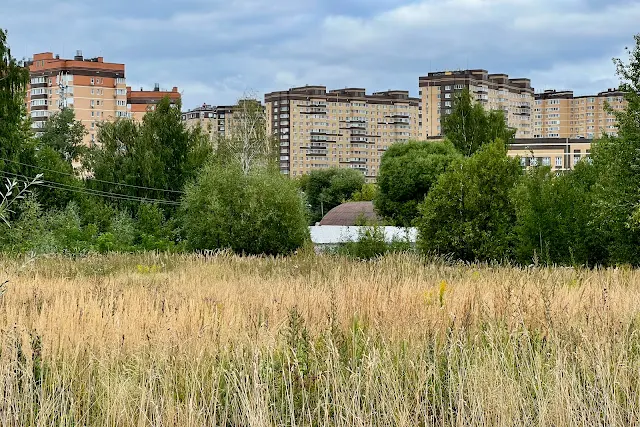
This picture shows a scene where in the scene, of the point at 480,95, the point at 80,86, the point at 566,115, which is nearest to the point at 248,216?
the point at 80,86

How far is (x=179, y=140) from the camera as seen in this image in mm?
57375

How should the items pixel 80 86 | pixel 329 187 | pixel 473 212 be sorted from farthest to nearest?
1. pixel 80 86
2. pixel 329 187
3. pixel 473 212

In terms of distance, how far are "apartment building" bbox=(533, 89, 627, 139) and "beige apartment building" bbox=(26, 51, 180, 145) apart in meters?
70.9

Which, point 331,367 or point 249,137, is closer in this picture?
point 331,367

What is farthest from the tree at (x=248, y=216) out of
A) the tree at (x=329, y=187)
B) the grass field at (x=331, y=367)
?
the tree at (x=329, y=187)

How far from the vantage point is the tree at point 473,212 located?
95.2 ft

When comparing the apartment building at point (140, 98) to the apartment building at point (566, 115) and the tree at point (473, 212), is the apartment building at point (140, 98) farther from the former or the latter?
the tree at point (473, 212)

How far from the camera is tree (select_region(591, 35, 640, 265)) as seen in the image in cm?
2572

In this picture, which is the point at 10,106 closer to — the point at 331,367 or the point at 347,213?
the point at 347,213

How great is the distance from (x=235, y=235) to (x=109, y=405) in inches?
1311

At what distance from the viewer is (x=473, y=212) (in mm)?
29250

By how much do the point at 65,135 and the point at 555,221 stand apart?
52.3m

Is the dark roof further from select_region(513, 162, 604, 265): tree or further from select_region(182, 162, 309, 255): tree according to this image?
select_region(513, 162, 604, 265): tree

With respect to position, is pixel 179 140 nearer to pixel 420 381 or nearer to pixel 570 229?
pixel 570 229
